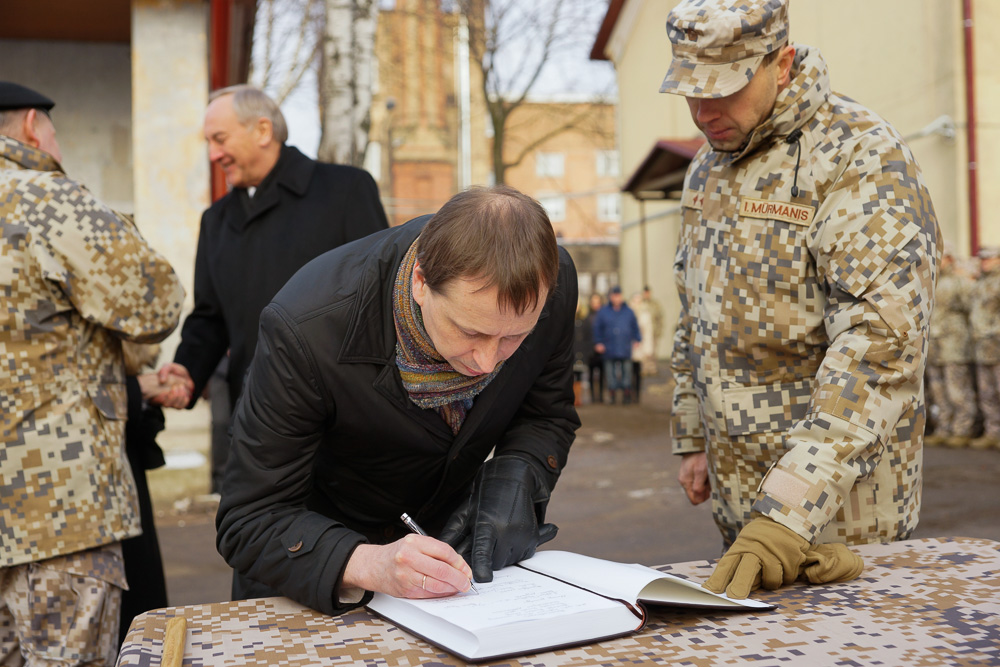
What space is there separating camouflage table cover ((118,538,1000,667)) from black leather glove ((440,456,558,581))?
0.26 m

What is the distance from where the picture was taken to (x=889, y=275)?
193cm

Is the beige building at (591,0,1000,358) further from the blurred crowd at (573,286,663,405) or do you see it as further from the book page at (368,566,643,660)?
the book page at (368,566,643,660)

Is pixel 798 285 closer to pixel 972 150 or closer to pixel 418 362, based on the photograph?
pixel 418 362

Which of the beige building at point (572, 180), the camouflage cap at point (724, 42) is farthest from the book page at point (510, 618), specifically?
the beige building at point (572, 180)

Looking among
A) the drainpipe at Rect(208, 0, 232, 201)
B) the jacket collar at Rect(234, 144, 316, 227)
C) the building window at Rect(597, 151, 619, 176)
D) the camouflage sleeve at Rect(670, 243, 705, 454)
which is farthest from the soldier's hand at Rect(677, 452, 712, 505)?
the building window at Rect(597, 151, 619, 176)

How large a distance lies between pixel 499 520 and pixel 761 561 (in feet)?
1.57

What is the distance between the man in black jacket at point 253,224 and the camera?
351 centimetres

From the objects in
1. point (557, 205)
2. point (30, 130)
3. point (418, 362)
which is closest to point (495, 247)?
point (418, 362)

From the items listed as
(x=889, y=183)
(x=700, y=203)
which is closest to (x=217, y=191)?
(x=700, y=203)

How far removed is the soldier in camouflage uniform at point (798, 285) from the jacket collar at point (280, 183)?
1741mm

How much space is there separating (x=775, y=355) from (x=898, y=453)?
346 mm

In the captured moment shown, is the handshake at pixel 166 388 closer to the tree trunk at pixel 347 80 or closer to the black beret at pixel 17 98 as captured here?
the black beret at pixel 17 98

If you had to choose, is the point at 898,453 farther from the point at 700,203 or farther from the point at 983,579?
the point at 700,203

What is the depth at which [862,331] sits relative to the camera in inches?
74.5
